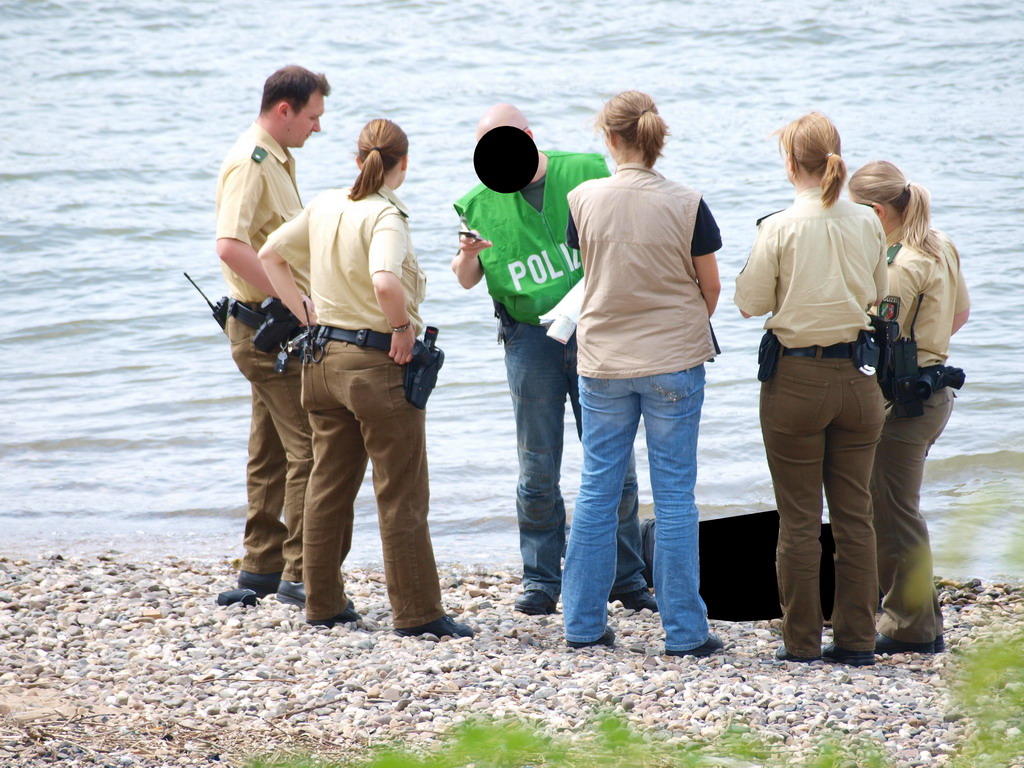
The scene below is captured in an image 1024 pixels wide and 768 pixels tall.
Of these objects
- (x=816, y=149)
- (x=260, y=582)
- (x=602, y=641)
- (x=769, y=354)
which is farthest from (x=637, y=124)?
(x=260, y=582)

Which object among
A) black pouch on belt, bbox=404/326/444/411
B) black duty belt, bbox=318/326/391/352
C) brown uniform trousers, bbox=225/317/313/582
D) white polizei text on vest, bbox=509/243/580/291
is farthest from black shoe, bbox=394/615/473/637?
Answer: white polizei text on vest, bbox=509/243/580/291

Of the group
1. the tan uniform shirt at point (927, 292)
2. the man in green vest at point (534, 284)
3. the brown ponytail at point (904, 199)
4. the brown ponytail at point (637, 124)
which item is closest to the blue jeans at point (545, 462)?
the man in green vest at point (534, 284)

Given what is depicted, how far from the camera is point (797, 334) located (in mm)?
3697

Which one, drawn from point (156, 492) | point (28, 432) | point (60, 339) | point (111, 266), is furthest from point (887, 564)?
point (111, 266)

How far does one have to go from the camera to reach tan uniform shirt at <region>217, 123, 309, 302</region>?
438cm

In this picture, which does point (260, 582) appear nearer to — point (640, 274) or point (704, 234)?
point (640, 274)

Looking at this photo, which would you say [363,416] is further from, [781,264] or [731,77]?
[731,77]

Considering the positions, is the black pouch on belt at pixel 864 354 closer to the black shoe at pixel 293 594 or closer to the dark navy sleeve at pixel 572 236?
the dark navy sleeve at pixel 572 236

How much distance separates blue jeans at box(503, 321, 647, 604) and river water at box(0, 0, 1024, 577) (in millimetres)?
598

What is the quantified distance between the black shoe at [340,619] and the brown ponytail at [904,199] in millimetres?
2471

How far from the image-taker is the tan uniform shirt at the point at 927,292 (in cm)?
Result: 389

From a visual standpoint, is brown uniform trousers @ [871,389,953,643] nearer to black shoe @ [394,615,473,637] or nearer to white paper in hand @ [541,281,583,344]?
white paper in hand @ [541,281,583,344]

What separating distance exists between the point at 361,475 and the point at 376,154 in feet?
3.99

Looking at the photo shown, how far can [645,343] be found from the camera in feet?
12.5
